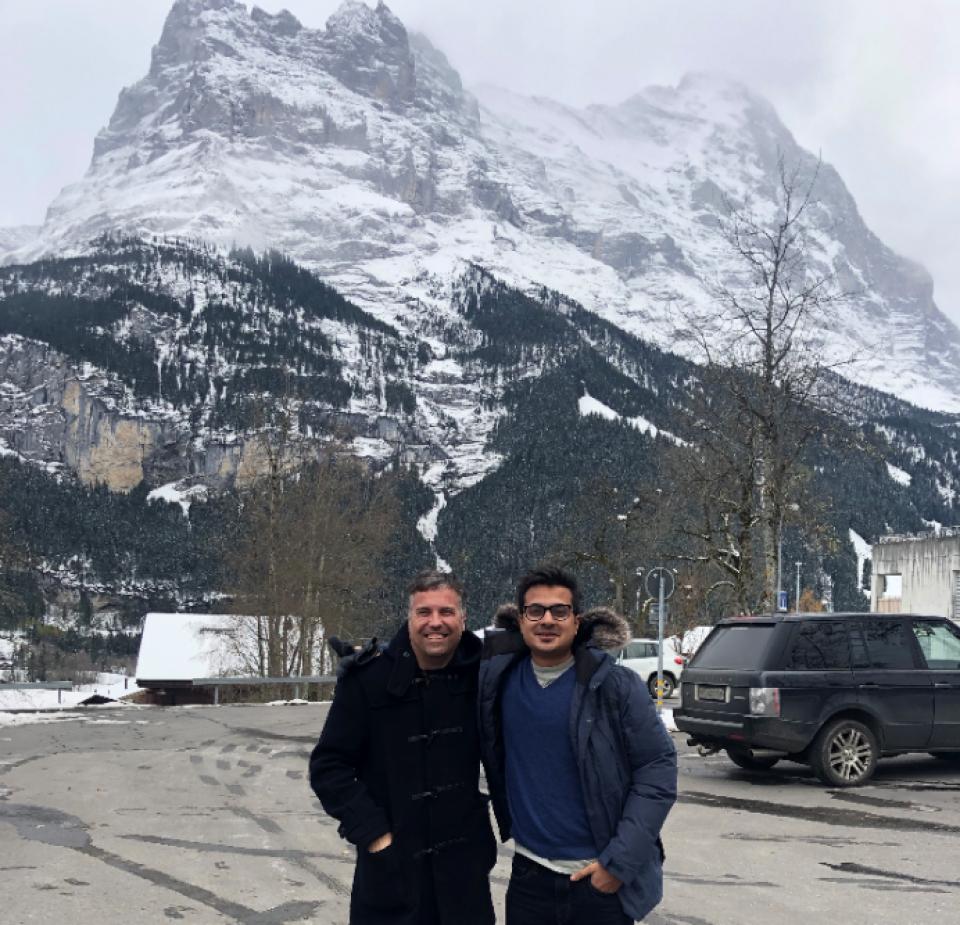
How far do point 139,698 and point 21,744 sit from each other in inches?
1556

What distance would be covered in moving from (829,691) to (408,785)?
8.16 meters

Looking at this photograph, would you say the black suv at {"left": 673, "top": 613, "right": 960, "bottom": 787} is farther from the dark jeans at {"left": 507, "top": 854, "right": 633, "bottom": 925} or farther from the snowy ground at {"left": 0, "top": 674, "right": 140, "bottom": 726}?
the snowy ground at {"left": 0, "top": 674, "right": 140, "bottom": 726}

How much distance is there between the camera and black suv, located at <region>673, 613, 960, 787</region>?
10.6 m

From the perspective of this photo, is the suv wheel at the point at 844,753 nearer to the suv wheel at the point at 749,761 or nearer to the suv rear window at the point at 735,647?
the suv rear window at the point at 735,647

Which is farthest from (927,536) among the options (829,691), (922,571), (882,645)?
(829,691)

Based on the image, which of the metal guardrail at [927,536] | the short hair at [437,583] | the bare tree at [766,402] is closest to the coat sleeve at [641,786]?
the short hair at [437,583]

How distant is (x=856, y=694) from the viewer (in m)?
10.8

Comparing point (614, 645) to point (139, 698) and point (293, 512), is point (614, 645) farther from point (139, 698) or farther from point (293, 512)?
point (139, 698)

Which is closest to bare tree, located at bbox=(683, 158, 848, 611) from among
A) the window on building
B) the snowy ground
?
the snowy ground

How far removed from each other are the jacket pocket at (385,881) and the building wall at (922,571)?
42.4m

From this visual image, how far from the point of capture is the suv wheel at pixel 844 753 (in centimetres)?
1063

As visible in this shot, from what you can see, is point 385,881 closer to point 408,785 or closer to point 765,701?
point 408,785

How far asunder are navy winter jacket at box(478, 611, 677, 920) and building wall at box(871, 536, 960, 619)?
4207 cm

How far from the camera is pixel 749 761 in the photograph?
12.2m
